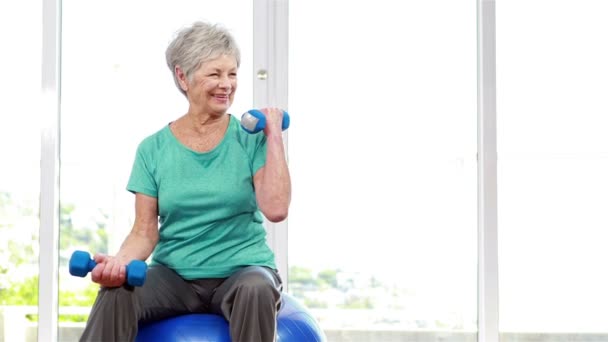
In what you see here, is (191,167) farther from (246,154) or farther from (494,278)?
(494,278)

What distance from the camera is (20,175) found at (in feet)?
10.2

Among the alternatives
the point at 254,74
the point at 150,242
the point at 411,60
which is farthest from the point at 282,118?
the point at 411,60

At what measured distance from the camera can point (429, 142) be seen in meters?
3.10

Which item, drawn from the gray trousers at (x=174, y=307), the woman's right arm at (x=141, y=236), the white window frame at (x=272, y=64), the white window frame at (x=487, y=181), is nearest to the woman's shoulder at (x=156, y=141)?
the woman's right arm at (x=141, y=236)

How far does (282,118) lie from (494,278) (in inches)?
48.8

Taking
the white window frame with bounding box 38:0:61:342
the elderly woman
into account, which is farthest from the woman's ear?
the white window frame with bounding box 38:0:61:342

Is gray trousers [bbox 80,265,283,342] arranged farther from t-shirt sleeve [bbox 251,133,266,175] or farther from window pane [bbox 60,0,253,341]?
window pane [bbox 60,0,253,341]

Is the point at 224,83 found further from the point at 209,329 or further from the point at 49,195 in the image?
the point at 49,195

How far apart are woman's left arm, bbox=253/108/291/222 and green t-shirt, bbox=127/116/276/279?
0.06m

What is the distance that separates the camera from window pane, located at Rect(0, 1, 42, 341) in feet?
10.2

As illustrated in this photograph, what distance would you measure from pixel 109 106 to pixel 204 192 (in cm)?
113

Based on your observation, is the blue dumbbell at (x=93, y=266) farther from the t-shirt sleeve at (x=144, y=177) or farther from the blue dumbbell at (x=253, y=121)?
the blue dumbbell at (x=253, y=121)

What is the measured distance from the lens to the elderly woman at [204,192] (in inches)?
81.1

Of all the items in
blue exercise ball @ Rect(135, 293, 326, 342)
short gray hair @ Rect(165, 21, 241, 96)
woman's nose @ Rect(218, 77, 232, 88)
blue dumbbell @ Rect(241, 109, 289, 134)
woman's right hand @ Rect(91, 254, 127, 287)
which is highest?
short gray hair @ Rect(165, 21, 241, 96)
